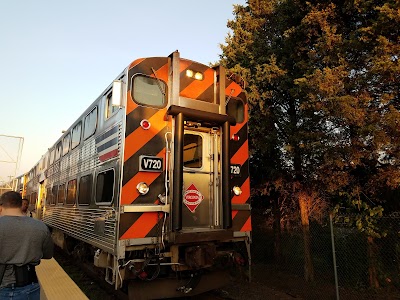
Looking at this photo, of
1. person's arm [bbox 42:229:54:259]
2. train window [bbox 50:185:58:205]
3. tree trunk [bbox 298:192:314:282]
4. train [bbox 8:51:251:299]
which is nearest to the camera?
person's arm [bbox 42:229:54:259]

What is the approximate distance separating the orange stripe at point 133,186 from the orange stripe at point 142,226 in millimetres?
306

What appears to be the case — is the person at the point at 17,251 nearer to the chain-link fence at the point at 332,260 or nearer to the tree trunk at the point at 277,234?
the chain-link fence at the point at 332,260

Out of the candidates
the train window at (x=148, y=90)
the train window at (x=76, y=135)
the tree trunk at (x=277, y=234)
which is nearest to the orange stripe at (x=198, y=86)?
the train window at (x=148, y=90)

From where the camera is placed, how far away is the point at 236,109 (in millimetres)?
6152

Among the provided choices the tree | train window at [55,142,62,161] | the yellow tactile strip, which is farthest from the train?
train window at [55,142,62,161]

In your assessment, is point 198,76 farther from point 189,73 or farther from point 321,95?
point 321,95

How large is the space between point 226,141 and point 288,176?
359 cm

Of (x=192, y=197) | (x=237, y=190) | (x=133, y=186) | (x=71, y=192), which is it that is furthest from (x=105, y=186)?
(x=71, y=192)

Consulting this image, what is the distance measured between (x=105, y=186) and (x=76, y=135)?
11.8 feet

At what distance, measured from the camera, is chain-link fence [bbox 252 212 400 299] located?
20.4 ft

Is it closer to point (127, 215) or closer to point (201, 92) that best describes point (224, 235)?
point (127, 215)

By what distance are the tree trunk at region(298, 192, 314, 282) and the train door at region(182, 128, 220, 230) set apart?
317 centimetres

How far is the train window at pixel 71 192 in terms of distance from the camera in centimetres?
766

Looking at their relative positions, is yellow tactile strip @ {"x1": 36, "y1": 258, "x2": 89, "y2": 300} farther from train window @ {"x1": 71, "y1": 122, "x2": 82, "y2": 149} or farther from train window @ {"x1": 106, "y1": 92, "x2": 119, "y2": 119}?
train window @ {"x1": 71, "y1": 122, "x2": 82, "y2": 149}
